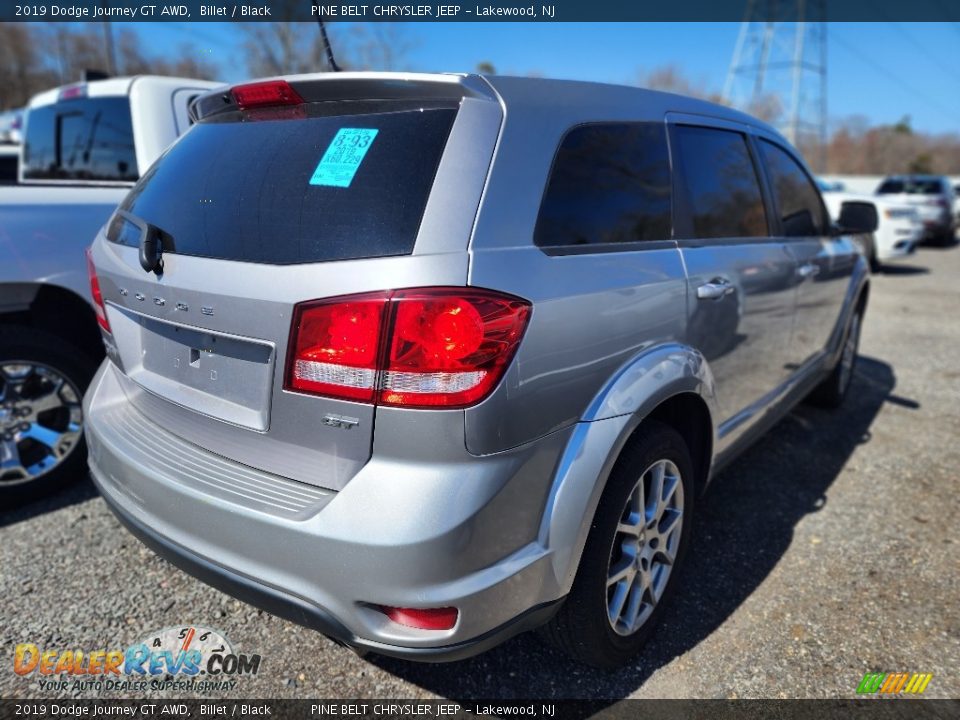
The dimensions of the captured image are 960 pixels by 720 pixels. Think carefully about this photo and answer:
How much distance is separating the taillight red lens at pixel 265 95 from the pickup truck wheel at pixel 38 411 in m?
1.68

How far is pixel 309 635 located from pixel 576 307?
149cm

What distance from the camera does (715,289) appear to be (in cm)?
238

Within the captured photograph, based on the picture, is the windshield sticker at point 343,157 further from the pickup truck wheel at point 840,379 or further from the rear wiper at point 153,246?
the pickup truck wheel at point 840,379

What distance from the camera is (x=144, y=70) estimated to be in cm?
2892

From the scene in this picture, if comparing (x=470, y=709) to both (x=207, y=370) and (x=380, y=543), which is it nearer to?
(x=380, y=543)

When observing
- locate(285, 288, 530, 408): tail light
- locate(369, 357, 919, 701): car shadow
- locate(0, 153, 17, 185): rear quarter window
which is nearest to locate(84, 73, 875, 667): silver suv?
locate(285, 288, 530, 408): tail light

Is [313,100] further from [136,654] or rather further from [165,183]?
[136,654]

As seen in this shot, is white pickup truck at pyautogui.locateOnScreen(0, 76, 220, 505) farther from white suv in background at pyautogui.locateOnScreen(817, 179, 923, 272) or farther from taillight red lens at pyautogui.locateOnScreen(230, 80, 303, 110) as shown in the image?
white suv in background at pyautogui.locateOnScreen(817, 179, 923, 272)

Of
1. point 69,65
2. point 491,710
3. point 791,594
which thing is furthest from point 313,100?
point 69,65

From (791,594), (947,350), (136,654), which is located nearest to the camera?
(136,654)

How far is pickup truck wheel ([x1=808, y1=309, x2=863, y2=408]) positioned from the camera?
455 cm

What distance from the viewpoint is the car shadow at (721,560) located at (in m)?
2.11

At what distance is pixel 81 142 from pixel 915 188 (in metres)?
18.9

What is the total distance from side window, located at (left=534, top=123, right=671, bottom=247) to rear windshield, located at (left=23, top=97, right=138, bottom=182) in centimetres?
281
